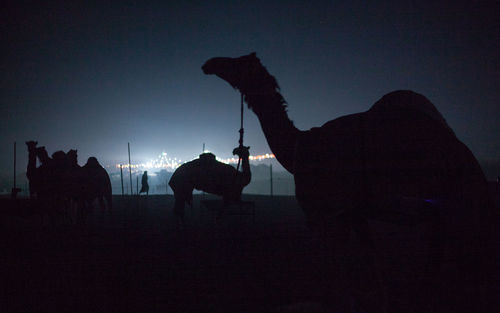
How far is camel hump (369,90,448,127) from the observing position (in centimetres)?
255

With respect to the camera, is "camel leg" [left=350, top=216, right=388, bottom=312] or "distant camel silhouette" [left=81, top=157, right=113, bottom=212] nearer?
"camel leg" [left=350, top=216, right=388, bottom=312]

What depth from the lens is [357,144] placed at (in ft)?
8.34

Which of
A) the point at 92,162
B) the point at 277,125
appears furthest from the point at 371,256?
the point at 92,162

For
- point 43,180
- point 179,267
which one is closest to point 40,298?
point 179,267

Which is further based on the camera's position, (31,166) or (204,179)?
(31,166)

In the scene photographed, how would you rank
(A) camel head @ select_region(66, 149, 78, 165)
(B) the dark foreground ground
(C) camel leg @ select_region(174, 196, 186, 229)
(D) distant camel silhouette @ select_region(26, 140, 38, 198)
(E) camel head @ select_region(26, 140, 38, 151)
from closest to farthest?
(B) the dark foreground ground < (C) camel leg @ select_region(174, 196, 186, 229) < (D) distant camel silhouette @ select_region(26, 140, 38, 198) < (E) camel head @ select_region(26, 140, 38, 151) < (A) camel head @ select_region(66, 149, 78, 165)

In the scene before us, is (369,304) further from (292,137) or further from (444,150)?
(292,137)

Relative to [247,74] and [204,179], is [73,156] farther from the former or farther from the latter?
[247,74]

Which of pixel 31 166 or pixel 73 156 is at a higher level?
pixel 73 156

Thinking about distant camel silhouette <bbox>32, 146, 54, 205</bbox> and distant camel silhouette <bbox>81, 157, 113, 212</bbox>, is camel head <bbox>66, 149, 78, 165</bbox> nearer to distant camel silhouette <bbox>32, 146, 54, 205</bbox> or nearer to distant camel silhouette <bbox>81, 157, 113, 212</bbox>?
distant camel silhouette <bbox>81, 157, 113, 212</bbox>

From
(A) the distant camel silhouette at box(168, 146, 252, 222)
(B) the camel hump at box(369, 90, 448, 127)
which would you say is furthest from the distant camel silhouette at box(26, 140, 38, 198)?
(B) the camel hump at box(369, 90, 448, 127)

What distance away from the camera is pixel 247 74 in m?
3.61

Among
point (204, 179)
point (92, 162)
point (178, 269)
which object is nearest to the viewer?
point (178, 269)

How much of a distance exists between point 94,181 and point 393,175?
11.4 m
